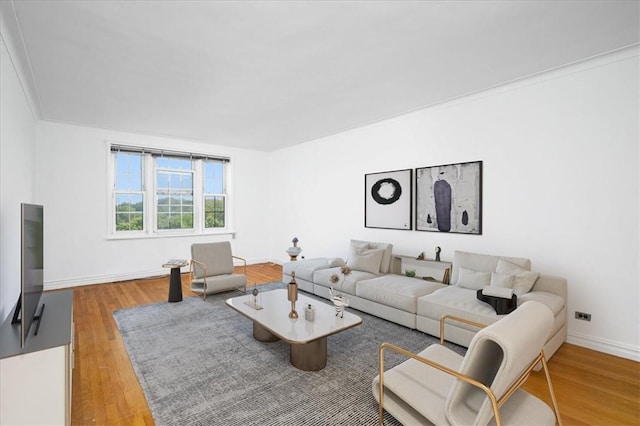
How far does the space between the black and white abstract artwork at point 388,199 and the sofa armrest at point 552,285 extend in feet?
6.00

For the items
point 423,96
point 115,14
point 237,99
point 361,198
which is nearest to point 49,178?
point 237,99

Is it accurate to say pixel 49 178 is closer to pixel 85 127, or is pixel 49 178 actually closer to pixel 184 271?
pixel 85 127

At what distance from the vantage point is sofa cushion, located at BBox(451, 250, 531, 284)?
3333 millimetres

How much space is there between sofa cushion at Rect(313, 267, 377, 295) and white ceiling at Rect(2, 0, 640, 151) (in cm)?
246

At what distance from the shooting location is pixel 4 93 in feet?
8.68

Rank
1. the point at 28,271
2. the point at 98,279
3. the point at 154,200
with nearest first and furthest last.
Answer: the point at 28,271
the point at 98,279
the point at 154,200

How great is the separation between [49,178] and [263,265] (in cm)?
438

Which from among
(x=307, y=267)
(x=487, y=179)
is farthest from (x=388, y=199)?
(x=307, y=267)

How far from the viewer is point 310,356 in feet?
8.74

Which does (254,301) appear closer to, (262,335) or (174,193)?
(262,335)

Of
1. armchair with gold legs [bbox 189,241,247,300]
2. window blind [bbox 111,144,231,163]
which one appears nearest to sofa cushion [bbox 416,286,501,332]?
armchair with gold legs [bbox 189,241,247,300]

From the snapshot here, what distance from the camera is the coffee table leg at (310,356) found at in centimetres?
266

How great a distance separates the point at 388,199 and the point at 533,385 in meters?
3.08

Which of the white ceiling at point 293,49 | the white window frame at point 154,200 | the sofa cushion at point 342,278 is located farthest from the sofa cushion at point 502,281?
the white window frame at point 154,200
